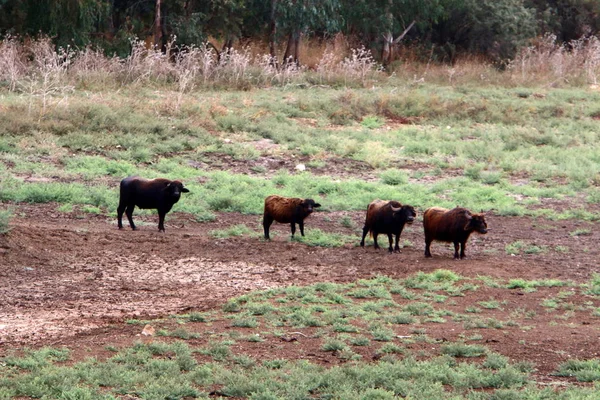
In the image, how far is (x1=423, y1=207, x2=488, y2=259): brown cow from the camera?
44.8 ft

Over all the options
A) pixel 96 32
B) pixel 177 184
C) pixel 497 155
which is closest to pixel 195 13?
pixel 96 32

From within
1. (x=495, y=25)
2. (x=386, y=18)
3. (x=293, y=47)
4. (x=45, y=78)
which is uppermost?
(x=495, y=25)

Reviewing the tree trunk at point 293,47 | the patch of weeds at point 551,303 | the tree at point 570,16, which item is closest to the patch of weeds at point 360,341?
the patch of weeds at point 551,303

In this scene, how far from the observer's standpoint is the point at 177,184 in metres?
15.0

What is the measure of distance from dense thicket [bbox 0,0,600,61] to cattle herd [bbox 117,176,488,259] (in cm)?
1461

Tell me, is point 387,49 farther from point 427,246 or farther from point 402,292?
point 402,292

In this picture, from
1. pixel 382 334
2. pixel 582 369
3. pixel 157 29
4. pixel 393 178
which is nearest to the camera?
pixel 582 369

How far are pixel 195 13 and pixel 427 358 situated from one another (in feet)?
78.4

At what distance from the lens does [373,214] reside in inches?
→ 561

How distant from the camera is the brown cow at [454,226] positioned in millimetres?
13656

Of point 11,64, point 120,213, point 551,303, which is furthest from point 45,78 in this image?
point 551,303

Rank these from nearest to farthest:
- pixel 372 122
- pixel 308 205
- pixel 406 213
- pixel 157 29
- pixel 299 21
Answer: pixel 406 213 → pixel 308 205 → pixel 372 122 → pixel 157 29 → pixel 299 21

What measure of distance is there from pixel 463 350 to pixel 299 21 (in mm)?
24137

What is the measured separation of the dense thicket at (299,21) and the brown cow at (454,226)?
1726cm
